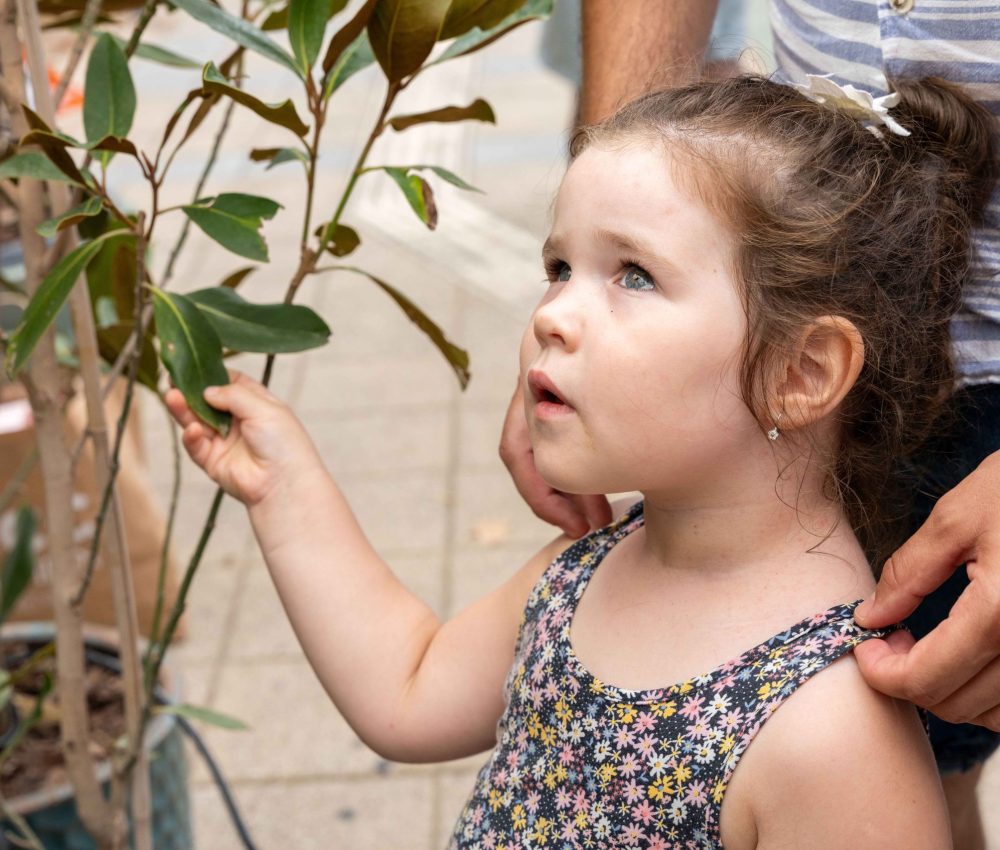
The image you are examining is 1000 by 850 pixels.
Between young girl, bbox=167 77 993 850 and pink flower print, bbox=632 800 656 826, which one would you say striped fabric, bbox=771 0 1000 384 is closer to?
young girl, bbox=167 77 993 850

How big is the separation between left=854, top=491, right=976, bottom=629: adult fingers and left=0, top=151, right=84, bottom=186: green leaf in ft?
2.62

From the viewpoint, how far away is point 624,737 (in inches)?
44.4

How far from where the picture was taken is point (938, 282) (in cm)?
116

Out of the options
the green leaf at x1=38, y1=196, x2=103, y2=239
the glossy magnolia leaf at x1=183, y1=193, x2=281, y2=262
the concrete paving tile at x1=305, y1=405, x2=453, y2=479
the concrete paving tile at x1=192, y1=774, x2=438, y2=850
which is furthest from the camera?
the concrete paving tile at x1=305, y1=405, x2=453, y2=479

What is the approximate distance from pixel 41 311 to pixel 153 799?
41.9 inches

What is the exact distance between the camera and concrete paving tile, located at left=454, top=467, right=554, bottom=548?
11.7ft

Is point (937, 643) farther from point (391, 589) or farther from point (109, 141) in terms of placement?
point (109, 141)

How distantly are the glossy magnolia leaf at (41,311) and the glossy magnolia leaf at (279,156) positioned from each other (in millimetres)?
258

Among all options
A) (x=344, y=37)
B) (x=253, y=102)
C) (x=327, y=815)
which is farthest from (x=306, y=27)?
(x=327, y=815)

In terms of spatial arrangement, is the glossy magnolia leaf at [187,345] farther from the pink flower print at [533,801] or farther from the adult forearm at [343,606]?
the pink flower print at [533,801]

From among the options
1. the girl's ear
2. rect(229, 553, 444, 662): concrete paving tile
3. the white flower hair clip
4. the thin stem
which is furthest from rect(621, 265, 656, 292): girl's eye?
rect(229, 553, 444, 662): concrete paving tile

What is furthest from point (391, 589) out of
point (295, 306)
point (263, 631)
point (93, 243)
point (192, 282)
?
point (192, 282)

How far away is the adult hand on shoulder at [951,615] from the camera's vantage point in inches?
38.6

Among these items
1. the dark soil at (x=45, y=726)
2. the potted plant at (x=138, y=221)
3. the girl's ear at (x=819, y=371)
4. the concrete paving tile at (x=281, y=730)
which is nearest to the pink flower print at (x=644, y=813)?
the girl's ear at (x=819, y=371)
